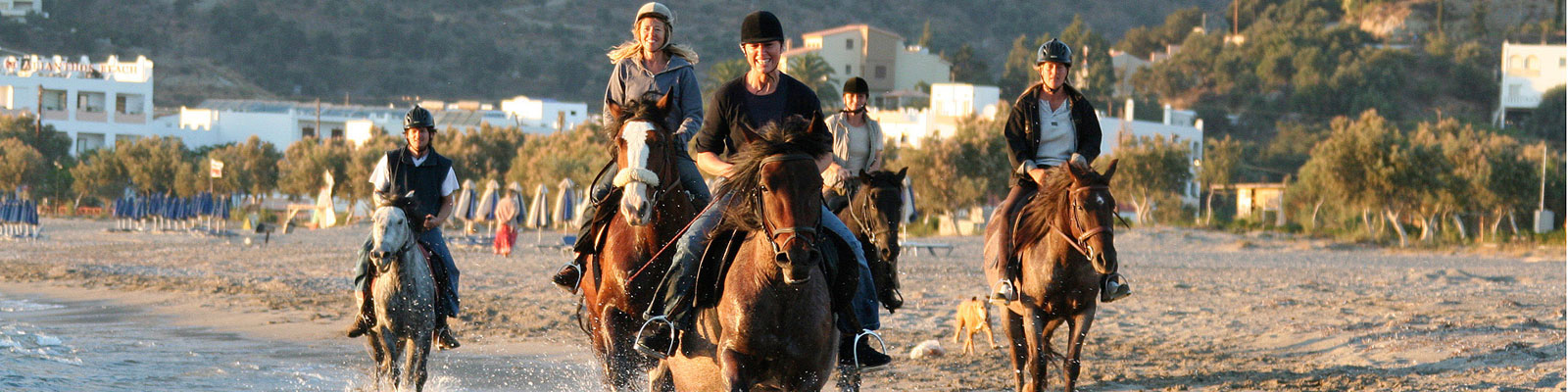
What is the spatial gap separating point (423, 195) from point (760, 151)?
489 cm

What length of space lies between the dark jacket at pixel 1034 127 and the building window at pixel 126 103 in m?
99.9

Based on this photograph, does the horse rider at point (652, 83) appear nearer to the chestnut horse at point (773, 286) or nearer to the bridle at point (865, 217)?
the chestnut horse at point (773, 286)

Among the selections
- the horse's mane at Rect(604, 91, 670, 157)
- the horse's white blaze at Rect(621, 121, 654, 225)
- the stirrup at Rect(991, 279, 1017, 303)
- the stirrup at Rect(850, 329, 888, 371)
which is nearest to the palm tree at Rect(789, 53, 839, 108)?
the stirrup at Rect(991, 279, 1017, 303)

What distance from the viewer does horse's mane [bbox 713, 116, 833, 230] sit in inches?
276

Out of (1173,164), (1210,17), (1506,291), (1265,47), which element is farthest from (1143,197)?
(1210,17)

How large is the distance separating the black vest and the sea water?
6.95ft

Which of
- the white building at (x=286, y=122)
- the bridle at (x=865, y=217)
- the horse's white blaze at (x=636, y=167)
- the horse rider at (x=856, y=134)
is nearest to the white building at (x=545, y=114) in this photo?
the white building at (x=286, y=122)

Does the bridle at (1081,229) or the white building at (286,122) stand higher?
the white building at (286,122)

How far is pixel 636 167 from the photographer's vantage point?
832 centimetres

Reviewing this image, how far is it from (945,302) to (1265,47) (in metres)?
125

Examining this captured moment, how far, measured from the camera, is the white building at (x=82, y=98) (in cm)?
9769

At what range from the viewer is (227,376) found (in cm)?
1403

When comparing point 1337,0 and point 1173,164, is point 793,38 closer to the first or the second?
point 1337,0

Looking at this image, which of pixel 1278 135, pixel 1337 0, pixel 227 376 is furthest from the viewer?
pixel 1337 0
